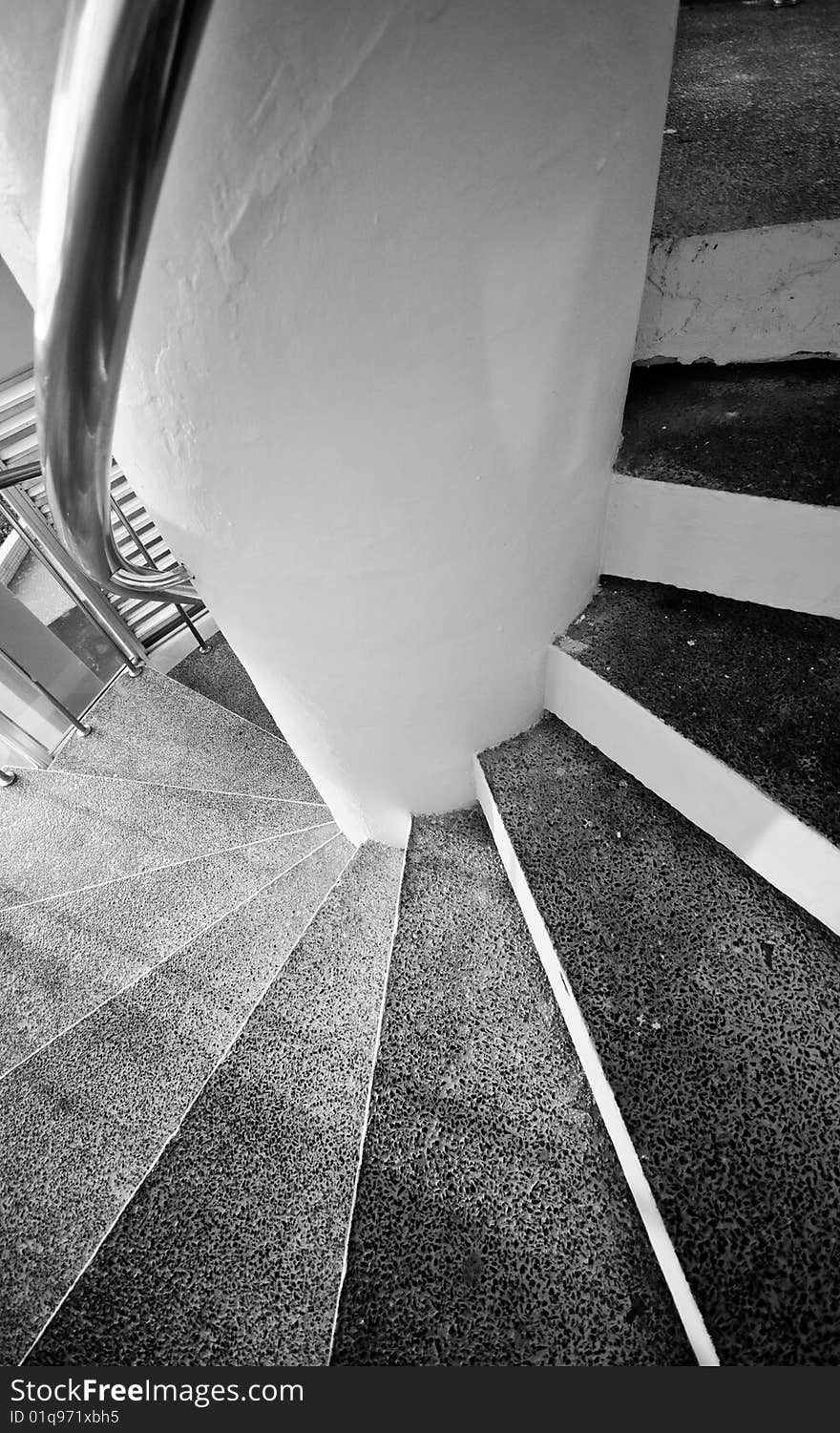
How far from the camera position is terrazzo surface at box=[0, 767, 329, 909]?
2.11 metres

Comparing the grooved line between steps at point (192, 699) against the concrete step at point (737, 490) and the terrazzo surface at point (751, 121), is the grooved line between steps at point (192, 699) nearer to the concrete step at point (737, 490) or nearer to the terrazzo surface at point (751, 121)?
the concrete step at point (737, 490)

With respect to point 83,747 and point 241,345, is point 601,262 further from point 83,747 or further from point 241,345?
point 83,747

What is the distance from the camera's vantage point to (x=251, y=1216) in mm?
917

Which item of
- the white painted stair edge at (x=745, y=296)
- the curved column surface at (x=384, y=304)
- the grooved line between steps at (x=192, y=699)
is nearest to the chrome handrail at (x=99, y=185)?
the curved column surface at (x=384, y=304)

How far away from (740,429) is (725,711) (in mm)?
487

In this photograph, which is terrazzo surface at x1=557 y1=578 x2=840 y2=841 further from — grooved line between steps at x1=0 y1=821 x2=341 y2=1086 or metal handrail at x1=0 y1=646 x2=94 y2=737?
metal handrail at x1=0 y1=646 x2=94 y2=737

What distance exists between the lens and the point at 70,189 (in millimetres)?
429

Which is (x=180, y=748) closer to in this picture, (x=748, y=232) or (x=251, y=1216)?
(x=251, y=1216)

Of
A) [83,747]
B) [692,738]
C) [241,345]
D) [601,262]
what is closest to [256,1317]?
[692,738]

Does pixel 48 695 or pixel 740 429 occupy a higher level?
pixel 740 429

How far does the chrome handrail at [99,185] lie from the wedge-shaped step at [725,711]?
80cm

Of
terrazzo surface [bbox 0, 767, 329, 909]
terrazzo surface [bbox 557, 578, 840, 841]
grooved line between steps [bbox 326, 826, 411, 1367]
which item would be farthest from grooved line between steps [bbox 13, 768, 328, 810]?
terrazzo surface [bbox 557, 578, 840, 841]

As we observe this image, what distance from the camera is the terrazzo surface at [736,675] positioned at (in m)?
0.88

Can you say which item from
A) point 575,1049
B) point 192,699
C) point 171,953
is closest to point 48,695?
point 192,699
